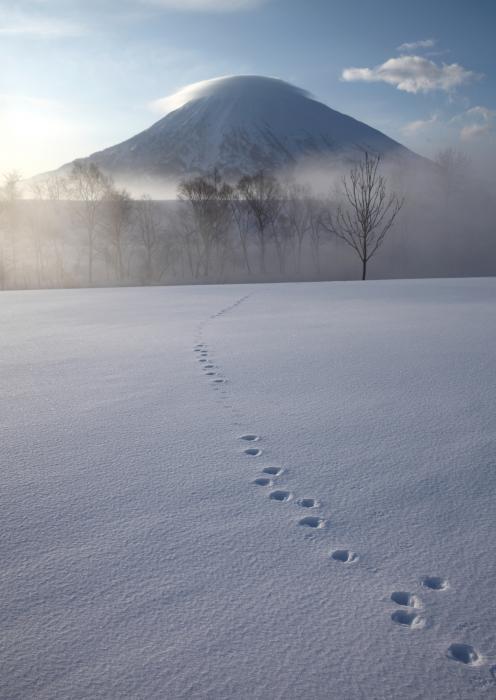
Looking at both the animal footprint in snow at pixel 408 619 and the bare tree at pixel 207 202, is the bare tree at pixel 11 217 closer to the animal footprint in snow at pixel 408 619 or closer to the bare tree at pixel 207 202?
the bare tree at pixel 207 202

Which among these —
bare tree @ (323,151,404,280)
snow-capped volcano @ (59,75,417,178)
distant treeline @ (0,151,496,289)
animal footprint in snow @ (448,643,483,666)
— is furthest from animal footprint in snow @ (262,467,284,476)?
snow-capped volcano @ (59,75,417,178)

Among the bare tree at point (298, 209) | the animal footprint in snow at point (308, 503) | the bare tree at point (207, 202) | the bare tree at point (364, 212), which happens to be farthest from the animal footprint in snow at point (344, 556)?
the bare tree at point (298, 209)

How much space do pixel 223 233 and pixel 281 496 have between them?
41400mm

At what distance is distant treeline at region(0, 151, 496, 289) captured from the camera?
3638cm

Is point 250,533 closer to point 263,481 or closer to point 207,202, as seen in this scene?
point 263,481

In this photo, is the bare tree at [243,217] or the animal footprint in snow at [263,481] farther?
the bare tree at [243,217]

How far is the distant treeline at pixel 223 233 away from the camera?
36.4 m

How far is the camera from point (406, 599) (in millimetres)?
1346

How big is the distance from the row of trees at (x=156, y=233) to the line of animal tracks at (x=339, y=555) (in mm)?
29873

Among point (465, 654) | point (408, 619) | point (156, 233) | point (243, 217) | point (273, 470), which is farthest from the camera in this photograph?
point (243, 217)

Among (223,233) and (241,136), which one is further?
(241,136)

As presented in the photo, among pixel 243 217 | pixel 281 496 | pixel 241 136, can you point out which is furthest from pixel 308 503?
pixel 241 136

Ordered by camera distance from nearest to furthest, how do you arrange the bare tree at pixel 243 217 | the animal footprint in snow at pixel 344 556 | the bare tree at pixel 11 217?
the animal footprint in snow at pixel 344 556 → the bare tree at pixel 11 217 → the bare tree at pixel 243 217

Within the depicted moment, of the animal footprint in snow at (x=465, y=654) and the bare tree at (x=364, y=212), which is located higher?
the bare tree at (x=364, y=212)
